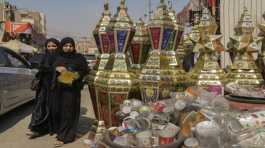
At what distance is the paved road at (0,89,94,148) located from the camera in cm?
547

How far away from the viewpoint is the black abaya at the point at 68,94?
5.42 m

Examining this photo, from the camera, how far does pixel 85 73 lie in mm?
5605

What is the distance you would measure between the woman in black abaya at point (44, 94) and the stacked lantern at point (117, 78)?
116 cm

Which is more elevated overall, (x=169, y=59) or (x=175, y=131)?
(x=169, y=59)

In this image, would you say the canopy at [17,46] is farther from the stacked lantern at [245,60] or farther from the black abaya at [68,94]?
the stacked lantern at [245,60]

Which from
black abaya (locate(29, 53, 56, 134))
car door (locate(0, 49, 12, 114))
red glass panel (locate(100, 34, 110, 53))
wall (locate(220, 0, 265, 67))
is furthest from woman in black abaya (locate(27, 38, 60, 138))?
wall (locate(220, 0, 265, 67))

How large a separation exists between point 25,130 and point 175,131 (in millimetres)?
3993

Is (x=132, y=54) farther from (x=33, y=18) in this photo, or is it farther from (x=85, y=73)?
(x=33, y=18)

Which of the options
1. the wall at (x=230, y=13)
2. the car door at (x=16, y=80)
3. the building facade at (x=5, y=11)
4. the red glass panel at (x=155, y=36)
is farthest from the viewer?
the building facade at (x=5, y=11)


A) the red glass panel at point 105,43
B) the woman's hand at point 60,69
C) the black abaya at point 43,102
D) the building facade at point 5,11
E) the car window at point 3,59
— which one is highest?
the building facade at point 5,11

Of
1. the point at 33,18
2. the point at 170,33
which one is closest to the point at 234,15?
the point at 170,33

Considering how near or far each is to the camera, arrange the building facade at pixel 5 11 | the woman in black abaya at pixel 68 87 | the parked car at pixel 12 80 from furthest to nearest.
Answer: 1. the building facade at pixel 5 11
2. the parked car at pixel 12 80
3. the woman in black abaya at pixel 68 87

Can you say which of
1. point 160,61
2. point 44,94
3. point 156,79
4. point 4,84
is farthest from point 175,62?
point 4,84

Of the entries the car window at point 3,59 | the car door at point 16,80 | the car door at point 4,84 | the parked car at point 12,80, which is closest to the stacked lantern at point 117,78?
the car door at point 4,84
